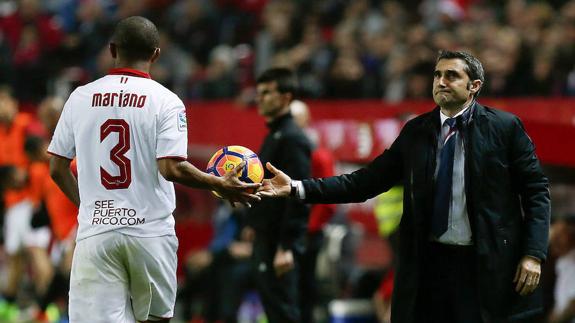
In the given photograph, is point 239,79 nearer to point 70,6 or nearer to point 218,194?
point 70,6

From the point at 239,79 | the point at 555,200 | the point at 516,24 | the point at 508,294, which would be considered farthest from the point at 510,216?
the point at 239,79

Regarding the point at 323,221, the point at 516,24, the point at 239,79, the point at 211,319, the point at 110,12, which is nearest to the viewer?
the point at 323,221

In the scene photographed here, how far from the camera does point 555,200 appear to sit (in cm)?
1089

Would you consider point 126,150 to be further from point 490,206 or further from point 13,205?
point 13,205

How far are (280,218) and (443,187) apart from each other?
2.39m

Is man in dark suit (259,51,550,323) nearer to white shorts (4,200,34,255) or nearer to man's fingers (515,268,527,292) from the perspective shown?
man's fingers (515,268,527,292)

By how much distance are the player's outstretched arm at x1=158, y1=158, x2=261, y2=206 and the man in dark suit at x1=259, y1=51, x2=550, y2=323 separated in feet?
0.66

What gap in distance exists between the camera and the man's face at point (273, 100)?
8875 mm

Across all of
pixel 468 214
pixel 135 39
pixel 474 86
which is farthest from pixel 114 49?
pixel 468 214

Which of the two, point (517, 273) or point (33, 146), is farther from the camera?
point (33, 146)

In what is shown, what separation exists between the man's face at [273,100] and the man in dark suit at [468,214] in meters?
2.14

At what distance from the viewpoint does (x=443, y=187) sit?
21.6 ft

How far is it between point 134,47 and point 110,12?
49.1ft

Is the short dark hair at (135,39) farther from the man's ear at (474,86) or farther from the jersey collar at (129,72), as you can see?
the man's ear at (474,86)
